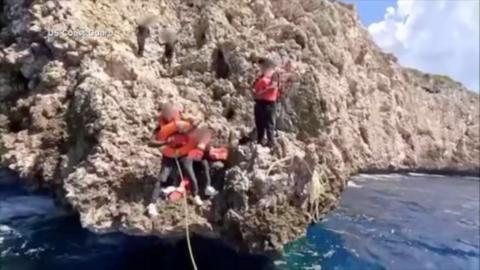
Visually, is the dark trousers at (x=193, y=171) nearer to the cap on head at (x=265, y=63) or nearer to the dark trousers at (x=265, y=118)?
the dark trousers at (x=265, y=118)

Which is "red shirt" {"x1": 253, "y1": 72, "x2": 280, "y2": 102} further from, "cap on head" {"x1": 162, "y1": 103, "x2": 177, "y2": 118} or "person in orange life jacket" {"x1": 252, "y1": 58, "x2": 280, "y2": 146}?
"cap on head" {"x1": 162, "y1": 103, "x2": 177, "y2": 118}

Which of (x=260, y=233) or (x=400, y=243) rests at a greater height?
→ (x=260, y=233)

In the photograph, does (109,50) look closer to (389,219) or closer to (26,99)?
(26,99)

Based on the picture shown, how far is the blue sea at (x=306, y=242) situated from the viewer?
9.10m

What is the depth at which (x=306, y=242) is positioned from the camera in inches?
431

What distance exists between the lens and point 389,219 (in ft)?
50.3

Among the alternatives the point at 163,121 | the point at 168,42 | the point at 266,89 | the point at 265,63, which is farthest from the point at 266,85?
the point at 168,42

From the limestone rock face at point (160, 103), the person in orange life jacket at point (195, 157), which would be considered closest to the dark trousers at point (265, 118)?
the limestone rock face at point (160, 103)

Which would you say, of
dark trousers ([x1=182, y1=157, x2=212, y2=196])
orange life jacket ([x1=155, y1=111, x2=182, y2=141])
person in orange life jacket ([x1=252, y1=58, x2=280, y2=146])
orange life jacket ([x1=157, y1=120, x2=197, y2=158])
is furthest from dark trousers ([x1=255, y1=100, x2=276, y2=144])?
orange life jacket ([x1=155, y1=111, x2=182, y2=141])

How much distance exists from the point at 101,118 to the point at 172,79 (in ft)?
5.19

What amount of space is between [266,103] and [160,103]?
4.90 ft

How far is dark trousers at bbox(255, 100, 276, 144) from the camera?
330 inches

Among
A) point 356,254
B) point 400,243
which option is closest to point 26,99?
point 356,254

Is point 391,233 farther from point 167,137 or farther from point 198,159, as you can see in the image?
point 167,137
